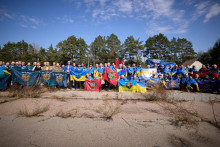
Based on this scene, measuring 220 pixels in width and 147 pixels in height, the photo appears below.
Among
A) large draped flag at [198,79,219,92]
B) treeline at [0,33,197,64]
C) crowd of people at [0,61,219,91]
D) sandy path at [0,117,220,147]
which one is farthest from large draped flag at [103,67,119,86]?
treeline at [0,33,197,64]

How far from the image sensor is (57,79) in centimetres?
853

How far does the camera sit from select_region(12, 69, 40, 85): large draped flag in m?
7.62

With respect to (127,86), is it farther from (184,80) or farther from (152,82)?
(184,80)

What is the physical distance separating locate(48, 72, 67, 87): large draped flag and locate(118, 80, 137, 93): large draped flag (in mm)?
4651

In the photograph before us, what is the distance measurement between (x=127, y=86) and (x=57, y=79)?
567 cm

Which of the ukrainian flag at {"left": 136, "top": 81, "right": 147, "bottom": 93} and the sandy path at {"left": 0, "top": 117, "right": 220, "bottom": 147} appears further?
the ukrainian flag at {"left": 136, "top": 81, "right": 147, "bottom": 93}

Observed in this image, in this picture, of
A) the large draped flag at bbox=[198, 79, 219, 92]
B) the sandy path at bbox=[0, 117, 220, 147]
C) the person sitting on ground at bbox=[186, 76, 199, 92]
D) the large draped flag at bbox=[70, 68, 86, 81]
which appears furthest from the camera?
the large draped flag at bbox=[70, 68, 86, 81]

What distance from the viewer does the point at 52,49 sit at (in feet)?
131

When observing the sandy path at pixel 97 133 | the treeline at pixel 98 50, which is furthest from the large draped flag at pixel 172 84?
the treeline at pixel 98 50

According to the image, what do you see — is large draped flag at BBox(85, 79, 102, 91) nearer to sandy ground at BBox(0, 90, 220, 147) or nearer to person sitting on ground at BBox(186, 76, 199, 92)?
sandy ground at BBox(0, 90, 220, 147)

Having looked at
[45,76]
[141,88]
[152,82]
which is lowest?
[141,88]

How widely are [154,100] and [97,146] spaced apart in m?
4.36

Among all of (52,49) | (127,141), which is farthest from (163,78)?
(52,49)

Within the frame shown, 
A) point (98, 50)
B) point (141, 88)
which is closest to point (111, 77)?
point (141, 88)
